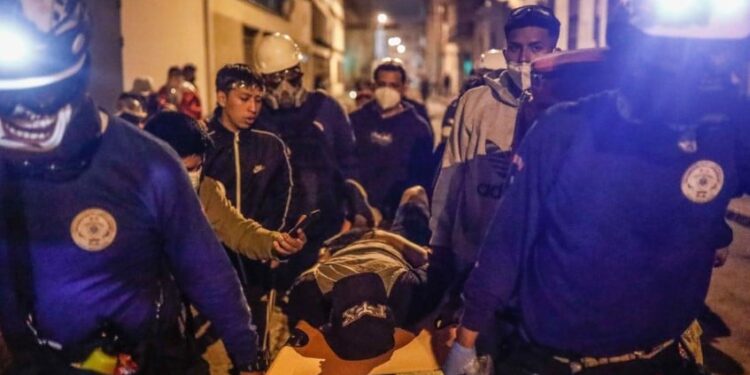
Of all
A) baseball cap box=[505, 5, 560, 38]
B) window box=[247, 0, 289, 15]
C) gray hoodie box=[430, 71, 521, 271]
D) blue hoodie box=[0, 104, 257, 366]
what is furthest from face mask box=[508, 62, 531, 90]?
window box=[247, 0, 289, 15]

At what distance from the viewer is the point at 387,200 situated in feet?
21.9

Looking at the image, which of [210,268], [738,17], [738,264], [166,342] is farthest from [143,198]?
[738,264]

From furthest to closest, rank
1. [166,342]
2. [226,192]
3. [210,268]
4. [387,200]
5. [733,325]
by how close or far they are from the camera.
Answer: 1. [387,200]
2. [733,325]
3. [226,192]
4. [166,342]
5. [210,268]

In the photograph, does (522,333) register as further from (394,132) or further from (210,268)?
(394,132)

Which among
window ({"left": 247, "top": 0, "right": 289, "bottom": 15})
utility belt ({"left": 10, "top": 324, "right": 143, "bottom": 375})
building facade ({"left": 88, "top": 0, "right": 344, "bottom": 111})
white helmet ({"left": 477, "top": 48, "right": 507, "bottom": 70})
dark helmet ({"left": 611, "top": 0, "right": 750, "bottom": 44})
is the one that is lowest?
utility belt ({"left": 10, "top": 324, "right": 143, "bottom": 375})

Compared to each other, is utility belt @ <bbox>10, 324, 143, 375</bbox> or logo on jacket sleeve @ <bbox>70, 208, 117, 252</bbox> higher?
logo on jacket sleeve @ <bbox>70, 208, 117, 252</bbox>

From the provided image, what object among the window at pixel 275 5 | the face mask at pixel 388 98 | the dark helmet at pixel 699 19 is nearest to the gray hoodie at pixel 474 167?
the dark helmet at pixel 699 19

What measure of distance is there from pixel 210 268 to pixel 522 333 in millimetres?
992

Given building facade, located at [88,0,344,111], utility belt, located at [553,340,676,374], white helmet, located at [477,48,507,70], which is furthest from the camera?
building facade, located at [88,0,344,111]

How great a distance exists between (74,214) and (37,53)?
17.3 inches

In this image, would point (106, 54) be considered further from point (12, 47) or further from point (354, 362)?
point (12, 47)

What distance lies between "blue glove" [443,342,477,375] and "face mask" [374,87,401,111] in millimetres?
4758

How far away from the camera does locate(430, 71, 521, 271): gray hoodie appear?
3.59 meters

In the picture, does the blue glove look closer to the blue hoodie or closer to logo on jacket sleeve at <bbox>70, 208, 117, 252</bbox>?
the blue hoodie
